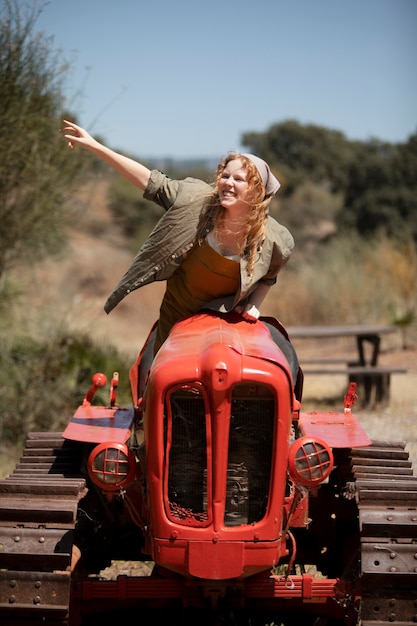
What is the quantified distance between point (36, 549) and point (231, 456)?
0.88m

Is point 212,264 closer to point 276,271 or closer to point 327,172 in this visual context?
point 276,271

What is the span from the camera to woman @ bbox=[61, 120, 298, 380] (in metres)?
4.31

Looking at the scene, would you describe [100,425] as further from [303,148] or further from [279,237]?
[303,148]

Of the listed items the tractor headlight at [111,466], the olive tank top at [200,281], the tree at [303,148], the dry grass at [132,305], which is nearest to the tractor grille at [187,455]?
the tractor headlight at [111,466]

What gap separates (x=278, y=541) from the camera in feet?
12.3

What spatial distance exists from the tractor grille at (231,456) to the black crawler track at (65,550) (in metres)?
0.50

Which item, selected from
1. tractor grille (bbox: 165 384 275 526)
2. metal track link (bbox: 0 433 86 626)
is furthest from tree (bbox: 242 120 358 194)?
tractor grille (bbox: 165 384 275 526)

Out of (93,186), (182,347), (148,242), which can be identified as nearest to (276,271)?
(148,242)

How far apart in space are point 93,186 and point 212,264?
679 centimetres

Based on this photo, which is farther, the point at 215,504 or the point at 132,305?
the point at 132,305

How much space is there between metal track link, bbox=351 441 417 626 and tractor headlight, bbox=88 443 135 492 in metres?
0.99

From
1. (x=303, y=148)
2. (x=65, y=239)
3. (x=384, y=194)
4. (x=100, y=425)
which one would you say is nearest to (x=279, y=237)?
(x=100, y=425)

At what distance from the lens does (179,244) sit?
14.5 ft

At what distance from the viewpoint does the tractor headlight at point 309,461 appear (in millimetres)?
3799
